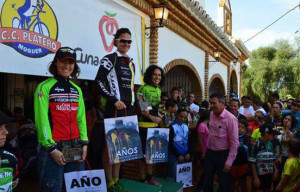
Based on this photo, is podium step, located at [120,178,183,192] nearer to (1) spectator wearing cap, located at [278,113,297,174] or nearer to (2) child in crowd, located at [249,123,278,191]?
(2) child in crowd, located at [249,123,278,191]

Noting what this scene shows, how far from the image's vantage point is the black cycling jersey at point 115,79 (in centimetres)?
312

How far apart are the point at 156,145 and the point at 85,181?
4.51 ft

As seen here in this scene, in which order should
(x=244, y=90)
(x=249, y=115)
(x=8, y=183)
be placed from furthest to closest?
(x=244, y=90)
(x=249, y=115)
(x=8, y=183)

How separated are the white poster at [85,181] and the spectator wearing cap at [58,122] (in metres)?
0.07

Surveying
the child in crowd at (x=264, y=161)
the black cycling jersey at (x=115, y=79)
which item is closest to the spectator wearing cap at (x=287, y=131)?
the child in crowd at (x=264, y=161)

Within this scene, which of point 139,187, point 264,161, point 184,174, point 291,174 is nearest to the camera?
point 139,187

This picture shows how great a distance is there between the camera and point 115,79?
10.5 feet

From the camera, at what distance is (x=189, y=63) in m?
9.27

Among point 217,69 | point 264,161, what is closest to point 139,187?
point 264,161

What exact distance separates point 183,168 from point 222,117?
1.06m

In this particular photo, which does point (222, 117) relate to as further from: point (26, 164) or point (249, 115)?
point (26, 164)

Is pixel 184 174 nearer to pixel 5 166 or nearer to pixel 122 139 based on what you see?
pixel 122 139

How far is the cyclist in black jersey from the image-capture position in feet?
10.2

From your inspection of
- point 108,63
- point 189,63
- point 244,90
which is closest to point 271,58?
point 244,90
